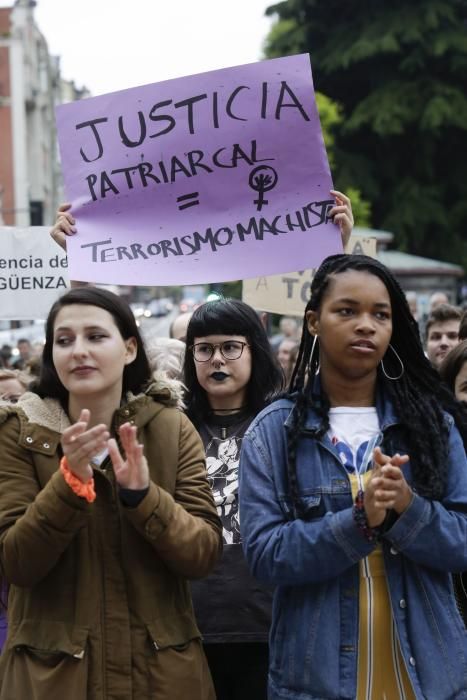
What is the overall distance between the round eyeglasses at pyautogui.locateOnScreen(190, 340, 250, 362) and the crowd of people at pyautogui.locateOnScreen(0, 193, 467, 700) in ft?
2.41

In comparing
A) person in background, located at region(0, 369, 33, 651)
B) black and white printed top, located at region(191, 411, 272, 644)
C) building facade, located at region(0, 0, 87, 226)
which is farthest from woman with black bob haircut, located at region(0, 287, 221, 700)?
building facade, located at region(0, 0, 87, 226)

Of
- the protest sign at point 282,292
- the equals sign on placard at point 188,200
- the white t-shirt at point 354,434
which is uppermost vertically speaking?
the protest sign at point 282,292

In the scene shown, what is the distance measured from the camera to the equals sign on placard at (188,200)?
417 centimetres

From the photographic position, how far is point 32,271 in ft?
21.9

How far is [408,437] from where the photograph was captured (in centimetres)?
287

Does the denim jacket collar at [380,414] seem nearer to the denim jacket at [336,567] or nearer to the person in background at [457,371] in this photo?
the denim jacket at [336,567]

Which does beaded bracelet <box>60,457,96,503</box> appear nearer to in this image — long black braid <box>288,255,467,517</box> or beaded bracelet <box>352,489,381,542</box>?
long black braid <box>288,255,467,517</box>

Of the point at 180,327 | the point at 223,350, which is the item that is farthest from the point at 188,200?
the point at 180,327

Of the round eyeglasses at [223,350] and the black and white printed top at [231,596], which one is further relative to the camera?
the round eyeglasses at [223,350]

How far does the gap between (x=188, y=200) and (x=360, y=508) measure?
6.10ft

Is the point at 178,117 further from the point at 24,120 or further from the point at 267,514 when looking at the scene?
the point at 24,120

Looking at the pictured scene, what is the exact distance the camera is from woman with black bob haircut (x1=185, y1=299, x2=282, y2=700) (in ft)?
11.8

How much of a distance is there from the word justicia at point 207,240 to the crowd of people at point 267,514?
85cm

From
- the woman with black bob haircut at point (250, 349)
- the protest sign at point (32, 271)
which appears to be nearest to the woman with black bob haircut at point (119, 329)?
the woman with black bob haircut at point (250, 349)
